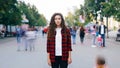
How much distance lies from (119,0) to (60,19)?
35.0 m

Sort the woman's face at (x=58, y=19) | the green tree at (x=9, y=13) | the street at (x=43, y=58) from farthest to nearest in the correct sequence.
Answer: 1. the green tree at (x=9, y=13)
2. the street at (x=43, y=58)
3. the woman's face at (x=58, y=19)

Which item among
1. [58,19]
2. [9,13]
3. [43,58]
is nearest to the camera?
[58,19]

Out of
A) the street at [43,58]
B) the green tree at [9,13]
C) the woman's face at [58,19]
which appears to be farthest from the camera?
the green tree at [9,13]

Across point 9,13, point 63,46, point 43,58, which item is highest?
A: point 9,13

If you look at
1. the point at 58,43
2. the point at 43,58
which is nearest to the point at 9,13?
the point at 43,58

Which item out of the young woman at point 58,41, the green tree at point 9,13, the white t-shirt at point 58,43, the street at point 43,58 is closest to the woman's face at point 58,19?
the young woman at point 58,41

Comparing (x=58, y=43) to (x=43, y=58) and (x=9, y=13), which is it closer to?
(x=43, y=58)

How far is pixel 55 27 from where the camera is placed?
22.8ft

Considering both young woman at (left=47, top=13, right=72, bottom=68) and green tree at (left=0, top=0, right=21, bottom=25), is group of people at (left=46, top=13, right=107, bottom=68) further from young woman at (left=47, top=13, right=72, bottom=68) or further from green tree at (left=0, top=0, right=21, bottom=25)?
green tree at (left=0, top=0, right=21, bottom=25)

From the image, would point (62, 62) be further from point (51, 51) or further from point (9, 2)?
point (9, 2)

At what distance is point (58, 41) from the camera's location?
6906 millimetres

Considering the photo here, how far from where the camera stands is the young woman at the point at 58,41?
22.7ft

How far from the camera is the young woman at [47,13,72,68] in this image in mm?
6906

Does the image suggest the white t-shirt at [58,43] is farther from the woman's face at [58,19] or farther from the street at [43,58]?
the street at [43,58]
